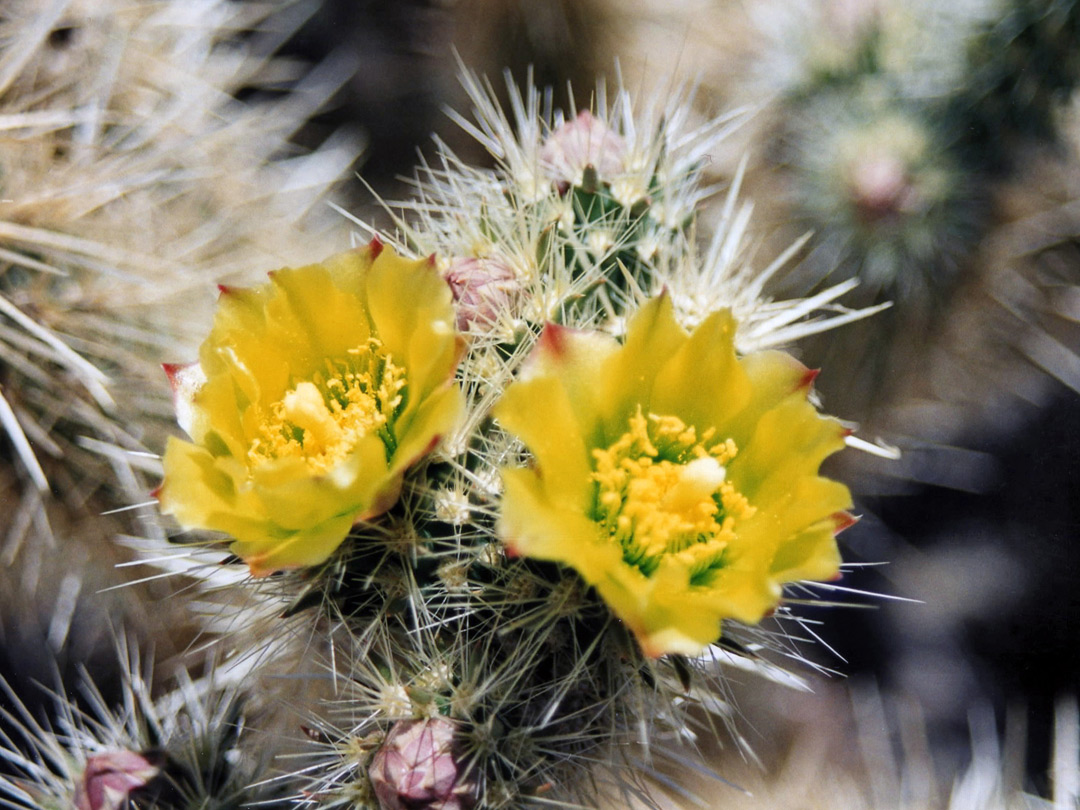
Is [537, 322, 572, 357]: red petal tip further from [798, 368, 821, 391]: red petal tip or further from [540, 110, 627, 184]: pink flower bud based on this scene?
[540, 110, 627, 184]: pink flower bud

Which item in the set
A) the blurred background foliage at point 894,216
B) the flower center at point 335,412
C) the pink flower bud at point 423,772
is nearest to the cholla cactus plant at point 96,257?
the blurred background foliage at point 894,216

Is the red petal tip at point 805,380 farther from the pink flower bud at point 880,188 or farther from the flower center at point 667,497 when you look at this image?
the pink flower bud at point 880,188

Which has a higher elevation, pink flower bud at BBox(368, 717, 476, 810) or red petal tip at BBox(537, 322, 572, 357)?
red petal tip at BBox(537, 322, 572, 357)

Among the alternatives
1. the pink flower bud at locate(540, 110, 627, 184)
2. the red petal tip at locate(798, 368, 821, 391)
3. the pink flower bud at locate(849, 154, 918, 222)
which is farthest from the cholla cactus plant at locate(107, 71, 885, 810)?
the pink flower bud at locate(849, 154, 918, 222)

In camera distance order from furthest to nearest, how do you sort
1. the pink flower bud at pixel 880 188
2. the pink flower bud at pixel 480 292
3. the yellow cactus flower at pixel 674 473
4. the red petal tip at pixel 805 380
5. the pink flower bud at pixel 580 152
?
1. the pink flower bud at pixel 880 188
2. the pink flower bud at pixel 580 152
3. the pink flower bud at pixel 480 292
4. the red petal tip at pixel 805 380
5. the yellow cactus flower at pixel 674 473

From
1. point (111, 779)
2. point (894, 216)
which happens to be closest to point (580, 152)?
point (894, 216)

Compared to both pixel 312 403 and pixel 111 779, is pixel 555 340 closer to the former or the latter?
pixel 312 403
